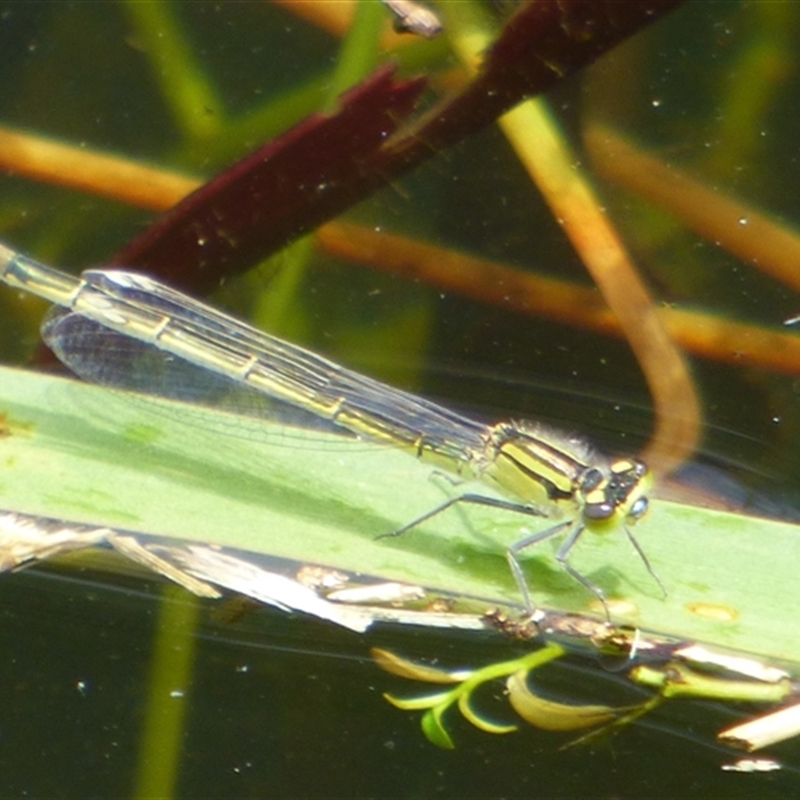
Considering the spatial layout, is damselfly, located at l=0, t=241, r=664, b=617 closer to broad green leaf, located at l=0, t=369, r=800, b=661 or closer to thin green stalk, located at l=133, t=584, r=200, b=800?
broad green leaf, located at l=0, t=369, r=800, b=661

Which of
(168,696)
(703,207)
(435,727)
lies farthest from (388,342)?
(435,727)

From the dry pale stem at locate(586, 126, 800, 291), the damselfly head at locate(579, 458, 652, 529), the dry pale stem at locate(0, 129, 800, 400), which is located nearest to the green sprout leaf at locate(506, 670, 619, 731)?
the damselfly head at locate(579, 458, 652, 529)

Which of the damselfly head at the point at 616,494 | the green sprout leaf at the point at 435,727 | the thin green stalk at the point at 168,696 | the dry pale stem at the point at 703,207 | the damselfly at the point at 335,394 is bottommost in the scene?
the green sprout leaf at the point at 435,727

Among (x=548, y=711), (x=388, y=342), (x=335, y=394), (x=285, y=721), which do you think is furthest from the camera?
(x=388, y=342)

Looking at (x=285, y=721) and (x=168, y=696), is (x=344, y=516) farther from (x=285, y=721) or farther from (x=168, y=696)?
(x=168, y=696)

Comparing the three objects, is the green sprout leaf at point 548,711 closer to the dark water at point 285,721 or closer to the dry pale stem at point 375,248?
the dark water at point 285,721

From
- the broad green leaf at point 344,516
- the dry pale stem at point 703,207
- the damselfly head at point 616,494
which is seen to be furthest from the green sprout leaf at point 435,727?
the dry pale stem at point 703,207
